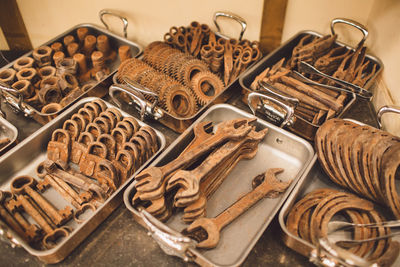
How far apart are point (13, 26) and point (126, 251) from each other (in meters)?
2.21

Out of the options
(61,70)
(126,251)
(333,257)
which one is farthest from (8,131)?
(333,257)

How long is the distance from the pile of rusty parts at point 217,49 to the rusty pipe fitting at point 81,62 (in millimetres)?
570

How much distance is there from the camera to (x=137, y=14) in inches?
94.7

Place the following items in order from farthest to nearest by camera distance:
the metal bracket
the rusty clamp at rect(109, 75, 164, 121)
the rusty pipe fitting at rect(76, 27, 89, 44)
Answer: the rusty pipe fitting at rect(76, 27, 89, 44) → the rusty clamp at rect(109, 75, 164, 121) → the metal bracket

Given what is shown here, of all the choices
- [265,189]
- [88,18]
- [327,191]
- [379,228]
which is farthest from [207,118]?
[88,18]

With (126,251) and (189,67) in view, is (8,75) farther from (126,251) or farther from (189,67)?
(126,251)

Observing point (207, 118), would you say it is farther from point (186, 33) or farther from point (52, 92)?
point (52, 92)

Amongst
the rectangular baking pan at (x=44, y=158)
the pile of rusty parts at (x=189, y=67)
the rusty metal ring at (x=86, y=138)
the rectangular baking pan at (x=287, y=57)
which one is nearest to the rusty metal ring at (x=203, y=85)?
the pile of rusty parts at (x=189, y=67)

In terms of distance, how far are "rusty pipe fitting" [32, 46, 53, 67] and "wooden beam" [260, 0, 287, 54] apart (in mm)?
1448

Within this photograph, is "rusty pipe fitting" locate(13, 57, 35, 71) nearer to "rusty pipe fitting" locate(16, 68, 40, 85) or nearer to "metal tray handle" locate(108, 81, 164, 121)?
"rusty pipe fitting" locate(16, 68, 40, 85)

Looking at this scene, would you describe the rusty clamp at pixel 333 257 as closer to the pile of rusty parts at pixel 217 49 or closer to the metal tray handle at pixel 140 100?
the metal tray handle at pixel 140 100

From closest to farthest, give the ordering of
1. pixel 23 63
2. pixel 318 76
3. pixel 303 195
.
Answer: pixel 303 195
pixel 318 76
pixel 23 63

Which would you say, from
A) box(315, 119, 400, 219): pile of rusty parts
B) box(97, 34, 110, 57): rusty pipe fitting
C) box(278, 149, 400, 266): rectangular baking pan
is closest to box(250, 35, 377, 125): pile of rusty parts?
box(315, 119, 400, 219): pile of rusty parts

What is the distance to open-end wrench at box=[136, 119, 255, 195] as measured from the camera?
1267mm
